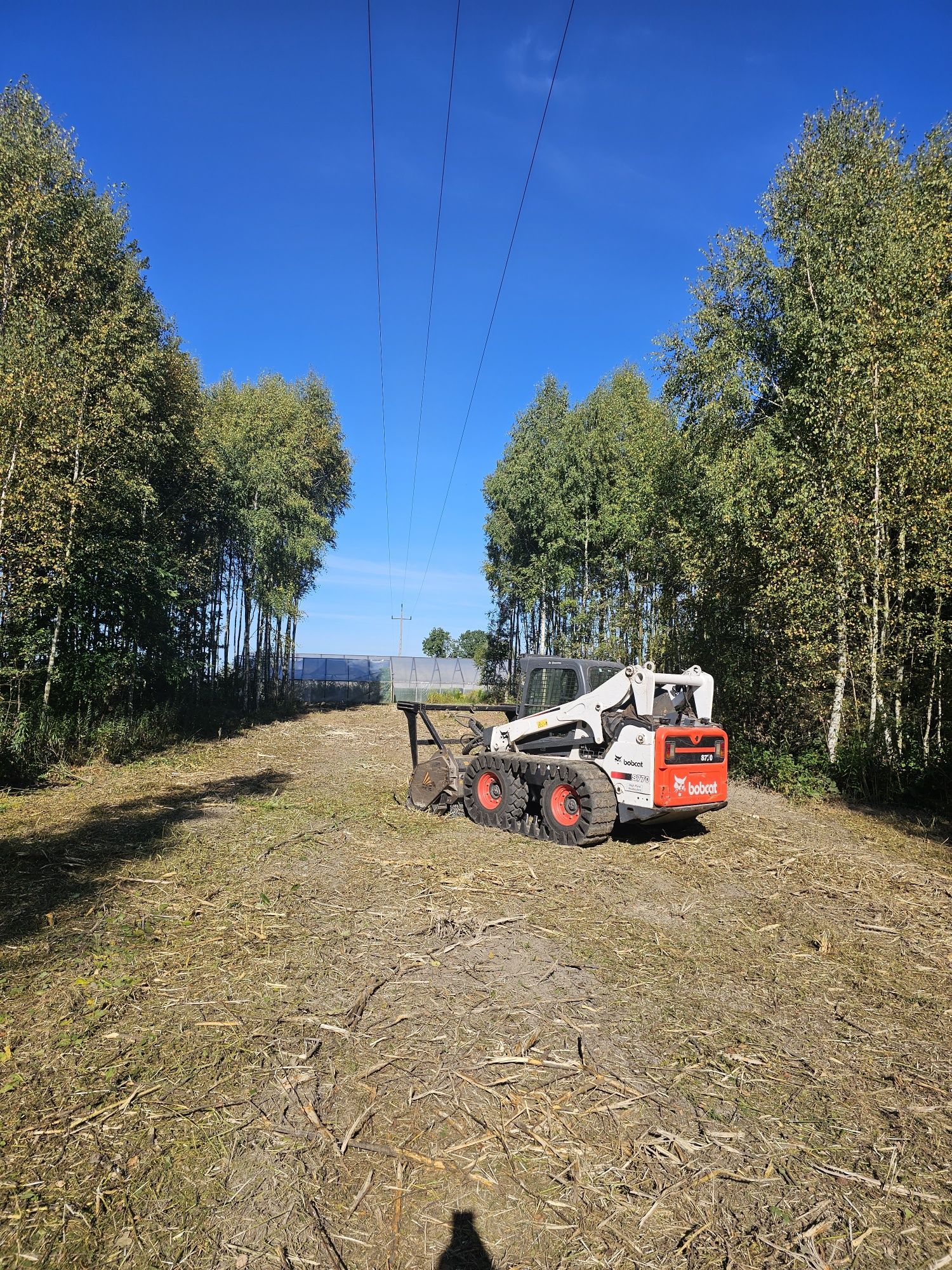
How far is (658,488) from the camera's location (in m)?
17.7

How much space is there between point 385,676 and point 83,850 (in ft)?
119

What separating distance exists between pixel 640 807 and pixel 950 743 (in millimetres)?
5959

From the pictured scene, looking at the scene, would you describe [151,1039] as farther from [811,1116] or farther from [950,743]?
[950,743]

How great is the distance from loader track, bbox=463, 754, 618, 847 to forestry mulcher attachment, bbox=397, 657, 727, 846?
0.04 feet

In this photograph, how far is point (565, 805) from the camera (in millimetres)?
8281

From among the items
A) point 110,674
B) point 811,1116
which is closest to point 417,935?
point 811,1116

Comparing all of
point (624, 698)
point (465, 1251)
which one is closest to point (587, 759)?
point (624, 698)

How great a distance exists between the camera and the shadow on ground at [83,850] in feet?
18.3

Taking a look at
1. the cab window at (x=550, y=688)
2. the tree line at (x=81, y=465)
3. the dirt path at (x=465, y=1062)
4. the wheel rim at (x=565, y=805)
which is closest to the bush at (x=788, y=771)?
the dirt path at (x=465, y=1062)

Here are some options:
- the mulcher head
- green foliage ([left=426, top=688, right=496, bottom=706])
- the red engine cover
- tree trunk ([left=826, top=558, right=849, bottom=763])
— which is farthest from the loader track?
green foliage ([left=426, top=688, right=496, bottom=706])

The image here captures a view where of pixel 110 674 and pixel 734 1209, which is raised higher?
pixel 110 674

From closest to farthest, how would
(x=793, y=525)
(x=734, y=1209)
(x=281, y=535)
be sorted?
1. (x=734, y=1209)
2. (x=793, y=525)
3. (x=281, y=535)

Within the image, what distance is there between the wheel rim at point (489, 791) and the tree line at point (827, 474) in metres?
5.90

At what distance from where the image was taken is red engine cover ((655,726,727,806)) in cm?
739
